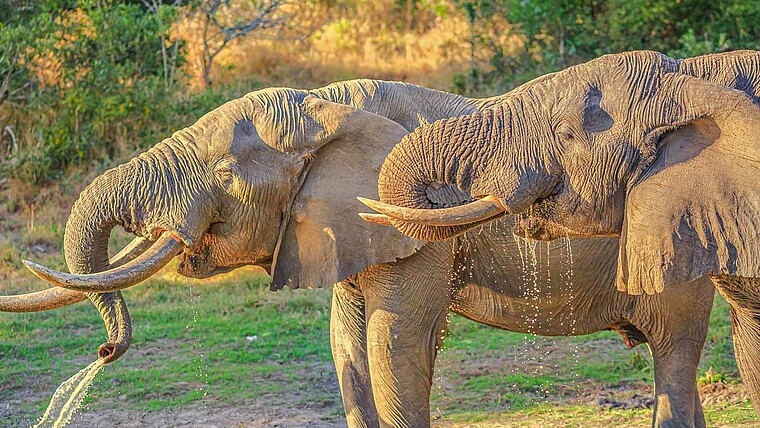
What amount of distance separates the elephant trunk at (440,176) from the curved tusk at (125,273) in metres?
1.18

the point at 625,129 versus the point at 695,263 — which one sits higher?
the point at 625,129

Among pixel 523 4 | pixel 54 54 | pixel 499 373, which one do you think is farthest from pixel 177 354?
pixel 523 4

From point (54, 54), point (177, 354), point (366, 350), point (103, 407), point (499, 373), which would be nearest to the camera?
point (366, 350)

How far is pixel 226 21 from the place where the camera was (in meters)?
15.8

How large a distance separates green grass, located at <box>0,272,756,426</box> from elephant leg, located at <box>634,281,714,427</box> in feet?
3.97

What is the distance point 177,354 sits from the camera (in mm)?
8602

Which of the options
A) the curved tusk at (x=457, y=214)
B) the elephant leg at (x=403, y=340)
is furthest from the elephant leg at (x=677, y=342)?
the curved tusk at (x=457, y=214)

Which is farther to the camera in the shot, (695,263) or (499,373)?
(499,373)

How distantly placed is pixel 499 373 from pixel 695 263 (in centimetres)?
405

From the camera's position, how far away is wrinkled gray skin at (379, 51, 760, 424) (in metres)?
4.07

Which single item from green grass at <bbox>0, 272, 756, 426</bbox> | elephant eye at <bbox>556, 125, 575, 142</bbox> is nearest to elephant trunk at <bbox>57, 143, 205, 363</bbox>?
elephant eye at <bbox>556, 125, 575, 142</bbox>

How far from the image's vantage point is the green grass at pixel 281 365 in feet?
24.4

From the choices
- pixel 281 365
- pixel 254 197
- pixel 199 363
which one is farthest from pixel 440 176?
pixel 199 363

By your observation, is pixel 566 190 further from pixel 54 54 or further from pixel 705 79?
pixel 54 54
